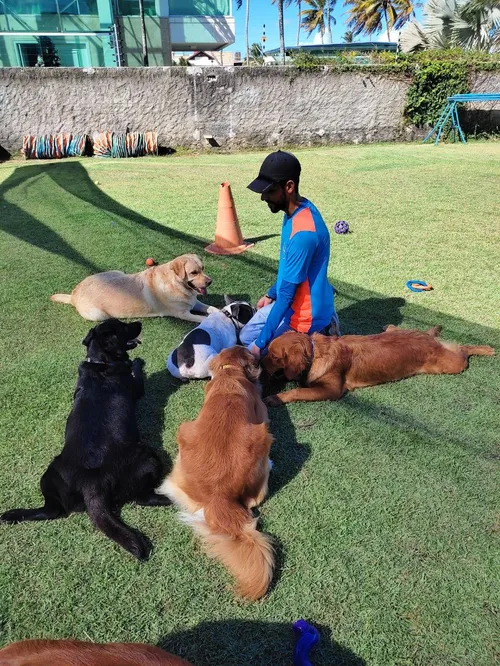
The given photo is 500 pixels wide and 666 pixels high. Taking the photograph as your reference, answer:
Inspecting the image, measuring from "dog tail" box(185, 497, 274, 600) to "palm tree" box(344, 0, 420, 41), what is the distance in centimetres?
5978

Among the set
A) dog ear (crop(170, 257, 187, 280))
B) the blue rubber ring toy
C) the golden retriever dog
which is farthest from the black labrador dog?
the blue rubber ring toy

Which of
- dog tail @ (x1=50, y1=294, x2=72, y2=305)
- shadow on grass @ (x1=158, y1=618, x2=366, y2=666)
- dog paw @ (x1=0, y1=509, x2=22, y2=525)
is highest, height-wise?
dog tail @ (x1=50, y1=294, x2=72, y2=305)

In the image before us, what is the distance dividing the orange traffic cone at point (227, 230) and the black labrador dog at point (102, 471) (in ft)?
13.6

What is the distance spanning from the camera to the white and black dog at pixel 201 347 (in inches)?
150

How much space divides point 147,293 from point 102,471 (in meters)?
2.79

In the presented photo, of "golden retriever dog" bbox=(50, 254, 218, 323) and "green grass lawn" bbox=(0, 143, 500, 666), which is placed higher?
"golden retriever dog" bbox=(50, 254, 218, 323)

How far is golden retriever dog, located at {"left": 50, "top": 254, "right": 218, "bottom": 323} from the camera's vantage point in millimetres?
5012

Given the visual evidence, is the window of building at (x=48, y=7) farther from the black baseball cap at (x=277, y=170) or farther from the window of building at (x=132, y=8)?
the black baseball cap at (x=277, y=170)

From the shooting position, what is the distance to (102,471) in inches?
103

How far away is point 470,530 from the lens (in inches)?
101

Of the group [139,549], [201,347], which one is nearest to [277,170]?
[201,347]

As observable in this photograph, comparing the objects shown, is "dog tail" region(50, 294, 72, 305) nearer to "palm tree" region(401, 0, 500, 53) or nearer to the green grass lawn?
the green grass lawn

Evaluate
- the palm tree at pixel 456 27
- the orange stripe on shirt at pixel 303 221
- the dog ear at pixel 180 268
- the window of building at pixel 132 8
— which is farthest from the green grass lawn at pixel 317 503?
the window of building at pixel 132 8

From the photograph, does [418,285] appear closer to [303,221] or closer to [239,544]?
[303,221]
